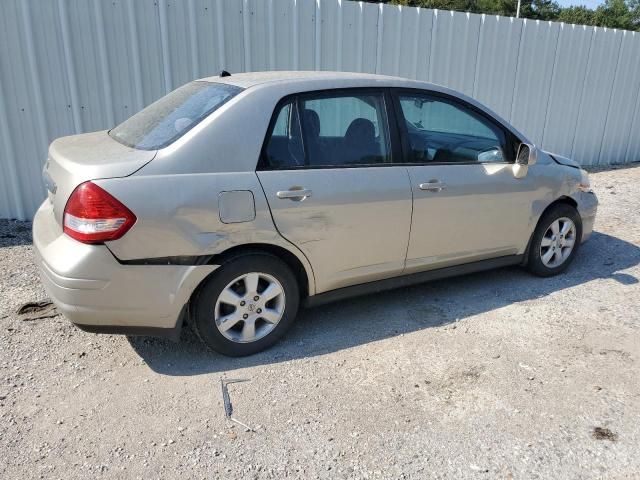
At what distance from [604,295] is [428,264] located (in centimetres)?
167

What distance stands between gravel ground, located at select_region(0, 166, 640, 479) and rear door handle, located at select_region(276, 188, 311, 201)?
1.04 metres

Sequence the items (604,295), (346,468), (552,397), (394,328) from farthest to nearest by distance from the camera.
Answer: (604,295), (394,328), (552,397), (346,468)

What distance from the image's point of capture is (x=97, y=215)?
9.16 ft

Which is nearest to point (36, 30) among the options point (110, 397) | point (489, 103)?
point (110, 397)

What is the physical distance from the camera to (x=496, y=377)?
129 inches

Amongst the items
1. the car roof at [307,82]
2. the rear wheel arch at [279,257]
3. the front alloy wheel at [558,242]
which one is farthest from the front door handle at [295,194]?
the front alloy wheel at [558,242]

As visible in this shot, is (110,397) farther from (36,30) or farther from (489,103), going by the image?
(489,103)

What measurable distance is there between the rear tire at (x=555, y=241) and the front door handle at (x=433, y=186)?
49.9 inches

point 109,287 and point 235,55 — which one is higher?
point 235,55

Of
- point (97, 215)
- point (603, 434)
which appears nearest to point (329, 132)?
point (97, 215)

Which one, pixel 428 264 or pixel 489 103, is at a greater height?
pixel 489 103

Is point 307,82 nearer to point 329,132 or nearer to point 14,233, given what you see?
point 329,132

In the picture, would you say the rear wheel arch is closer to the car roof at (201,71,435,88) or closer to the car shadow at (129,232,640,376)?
the car shadow at (129,232,640,376)

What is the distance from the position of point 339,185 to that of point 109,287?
1515mm
